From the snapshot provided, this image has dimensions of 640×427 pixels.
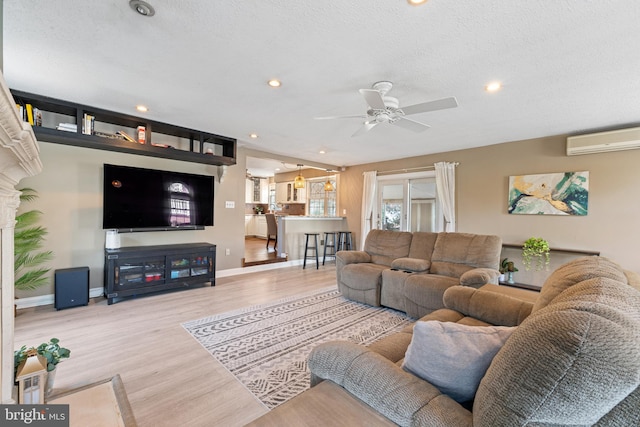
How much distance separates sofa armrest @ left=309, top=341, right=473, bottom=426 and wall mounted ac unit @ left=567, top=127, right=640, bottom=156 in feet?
14.9

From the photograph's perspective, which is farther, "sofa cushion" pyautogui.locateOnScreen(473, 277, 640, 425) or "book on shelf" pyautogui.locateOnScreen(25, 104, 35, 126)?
"book on shelf" pyautogui.locateOnScreen(25, 104, 35, 126)

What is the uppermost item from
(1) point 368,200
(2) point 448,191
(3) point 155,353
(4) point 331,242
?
(2) point 448,191

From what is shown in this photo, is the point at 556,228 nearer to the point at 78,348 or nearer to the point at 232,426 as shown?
the point at 232,426

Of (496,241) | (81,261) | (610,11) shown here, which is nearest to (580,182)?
(496,241)

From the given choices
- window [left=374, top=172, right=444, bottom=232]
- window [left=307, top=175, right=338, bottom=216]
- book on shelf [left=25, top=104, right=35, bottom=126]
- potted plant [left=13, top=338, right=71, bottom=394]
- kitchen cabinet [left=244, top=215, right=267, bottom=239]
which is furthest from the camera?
kitchen cabinet [left=244, top=215, right=267, bottom=239]

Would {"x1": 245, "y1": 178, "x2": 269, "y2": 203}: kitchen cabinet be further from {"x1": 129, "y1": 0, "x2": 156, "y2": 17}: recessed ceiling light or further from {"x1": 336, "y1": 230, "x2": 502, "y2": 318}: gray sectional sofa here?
{"x1": 129, "y1": 0, "x2": 156, "y2": 17}: recessed ceiling light

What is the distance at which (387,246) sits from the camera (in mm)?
4051

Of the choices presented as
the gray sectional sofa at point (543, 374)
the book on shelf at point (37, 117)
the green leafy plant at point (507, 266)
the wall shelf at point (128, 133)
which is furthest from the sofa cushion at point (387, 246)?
the book on shelf at point (37, 117)

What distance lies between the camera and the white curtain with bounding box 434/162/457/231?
5.19 metres

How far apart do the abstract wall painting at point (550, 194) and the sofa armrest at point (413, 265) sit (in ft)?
7.37

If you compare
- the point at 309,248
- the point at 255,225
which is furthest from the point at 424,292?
the point at 255,225

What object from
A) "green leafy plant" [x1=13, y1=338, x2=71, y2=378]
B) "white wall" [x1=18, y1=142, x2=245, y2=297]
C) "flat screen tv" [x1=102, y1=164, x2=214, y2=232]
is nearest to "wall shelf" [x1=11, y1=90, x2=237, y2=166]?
"white wall" [x1=18, y1=142, x2=245, y2=297]

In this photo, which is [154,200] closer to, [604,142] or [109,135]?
[109,135]

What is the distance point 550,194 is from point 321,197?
5.66 metres
